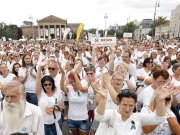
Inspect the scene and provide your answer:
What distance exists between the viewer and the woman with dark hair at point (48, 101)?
3582 mm

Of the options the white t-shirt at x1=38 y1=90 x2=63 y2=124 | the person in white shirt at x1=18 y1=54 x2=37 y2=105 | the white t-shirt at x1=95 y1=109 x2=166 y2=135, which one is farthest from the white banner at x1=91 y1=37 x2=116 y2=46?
the white t-shirt at x1=95 y1=109 x2=166 y2=135

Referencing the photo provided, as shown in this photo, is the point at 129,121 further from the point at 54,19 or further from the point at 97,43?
the point at 54,19

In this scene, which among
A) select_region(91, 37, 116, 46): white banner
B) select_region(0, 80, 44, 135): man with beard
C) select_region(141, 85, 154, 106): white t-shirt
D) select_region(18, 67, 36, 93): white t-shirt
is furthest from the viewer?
select_region(91, 37, 116, 46): white banner

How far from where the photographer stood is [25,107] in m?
2.62

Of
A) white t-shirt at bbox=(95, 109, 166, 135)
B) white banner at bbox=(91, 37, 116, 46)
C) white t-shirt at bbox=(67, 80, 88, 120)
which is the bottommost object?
white t-shirt at bbox=(67, 80, 88, 120)

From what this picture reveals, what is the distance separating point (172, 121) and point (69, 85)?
2.02 m

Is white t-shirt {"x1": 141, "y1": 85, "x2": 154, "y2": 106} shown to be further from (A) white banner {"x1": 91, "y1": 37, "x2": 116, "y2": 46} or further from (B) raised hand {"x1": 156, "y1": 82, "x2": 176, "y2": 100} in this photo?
(A) white banner {"x1": 91, "y1": 37, "x2": 116, "y2": 46}

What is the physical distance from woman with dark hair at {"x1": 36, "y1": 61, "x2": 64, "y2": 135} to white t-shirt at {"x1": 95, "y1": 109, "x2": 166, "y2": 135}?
1.41m

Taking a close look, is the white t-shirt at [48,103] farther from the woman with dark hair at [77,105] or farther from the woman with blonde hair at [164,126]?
the woman with blonde hair at [164,126]

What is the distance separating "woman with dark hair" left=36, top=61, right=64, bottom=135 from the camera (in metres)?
3.58

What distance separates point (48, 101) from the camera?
360 cm

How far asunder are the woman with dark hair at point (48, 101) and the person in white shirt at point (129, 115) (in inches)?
54.7

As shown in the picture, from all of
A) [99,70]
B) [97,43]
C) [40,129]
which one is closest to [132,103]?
[40,129]

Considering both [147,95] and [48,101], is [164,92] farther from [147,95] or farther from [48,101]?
Result: [48,101]
